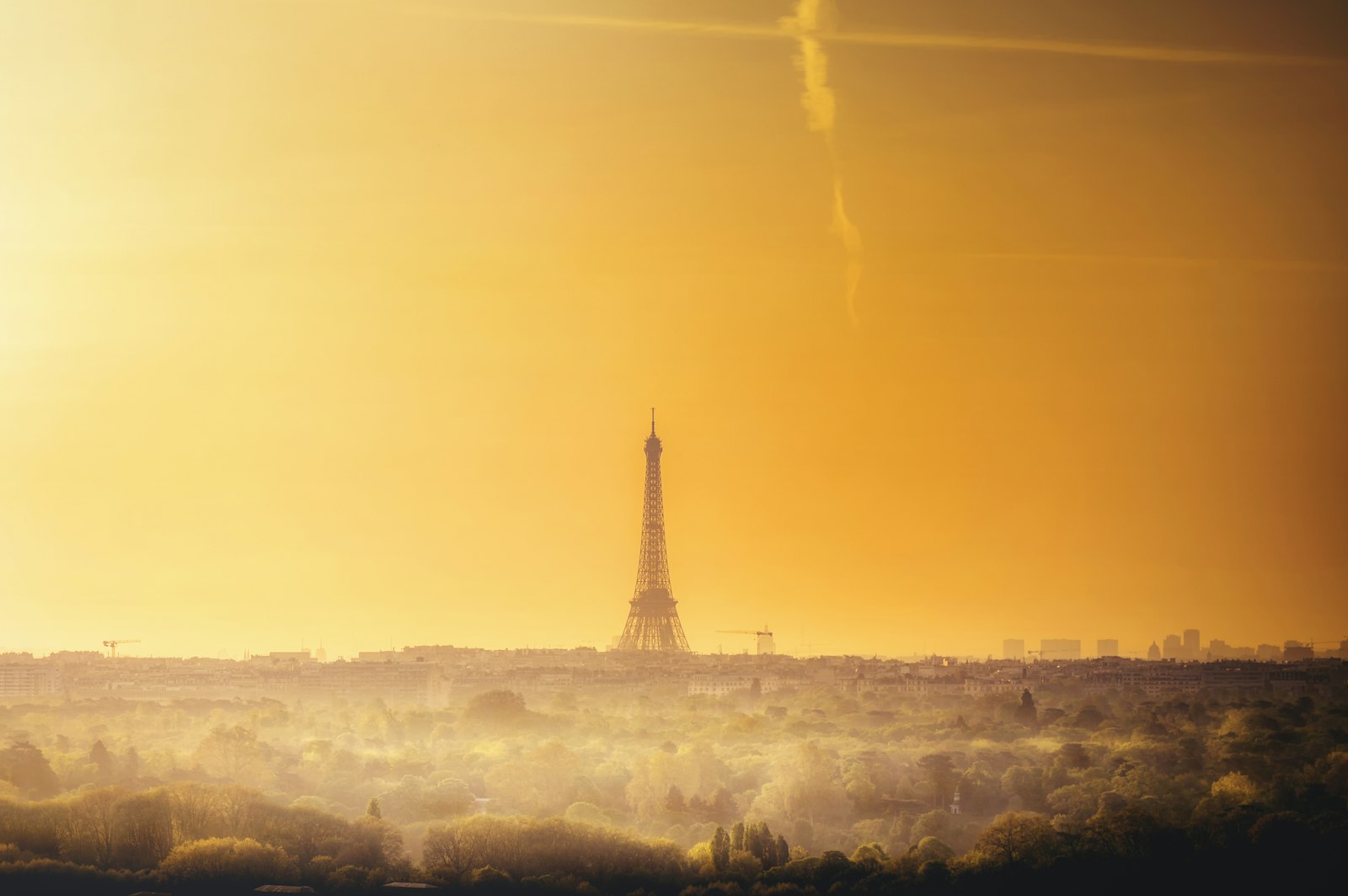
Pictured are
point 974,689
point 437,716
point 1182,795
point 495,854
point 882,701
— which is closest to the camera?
point 495,854

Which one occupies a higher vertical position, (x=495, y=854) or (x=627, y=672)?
(x=627, y=672)

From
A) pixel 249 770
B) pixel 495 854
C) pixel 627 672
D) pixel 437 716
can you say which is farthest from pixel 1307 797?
pixel 627 672

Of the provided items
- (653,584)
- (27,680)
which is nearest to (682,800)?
(653,584)

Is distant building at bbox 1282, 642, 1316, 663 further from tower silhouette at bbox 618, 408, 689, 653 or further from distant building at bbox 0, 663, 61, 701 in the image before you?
distant building at bbox 0, 663, 61, 701

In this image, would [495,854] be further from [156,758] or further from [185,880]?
[156,758]

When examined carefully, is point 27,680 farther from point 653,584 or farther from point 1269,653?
point 1269,653
